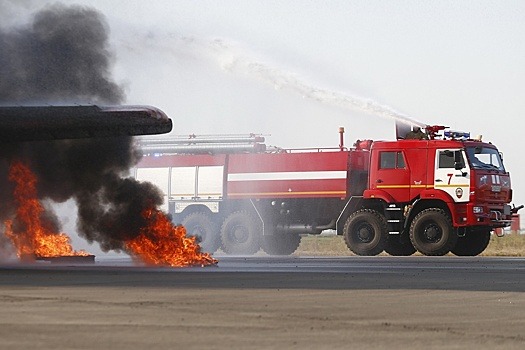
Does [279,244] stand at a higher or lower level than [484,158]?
lower

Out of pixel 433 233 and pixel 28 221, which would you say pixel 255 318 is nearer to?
pixel 28 221

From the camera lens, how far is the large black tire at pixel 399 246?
1633 inches

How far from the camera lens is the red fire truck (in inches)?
1583

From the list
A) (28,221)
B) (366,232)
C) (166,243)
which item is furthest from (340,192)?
(28,221)

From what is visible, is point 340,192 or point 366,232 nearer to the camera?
point 366,232

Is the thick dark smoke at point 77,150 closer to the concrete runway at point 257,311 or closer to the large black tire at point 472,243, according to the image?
the concrete runway at point 257,311

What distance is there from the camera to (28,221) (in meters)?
29.7

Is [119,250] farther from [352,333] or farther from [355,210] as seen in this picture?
[352,333]

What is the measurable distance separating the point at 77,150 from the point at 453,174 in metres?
15.2

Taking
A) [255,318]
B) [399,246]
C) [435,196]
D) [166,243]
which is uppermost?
[435,196]

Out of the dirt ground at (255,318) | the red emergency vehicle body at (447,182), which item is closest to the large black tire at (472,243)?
the red emergency vehicle body at (447,182)

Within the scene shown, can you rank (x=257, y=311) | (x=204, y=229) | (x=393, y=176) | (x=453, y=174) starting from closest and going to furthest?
(x=257, y=311), (x=453, y=174), (x=393, y=176), (x=204, y=229)

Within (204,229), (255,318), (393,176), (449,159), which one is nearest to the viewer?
(255,318)

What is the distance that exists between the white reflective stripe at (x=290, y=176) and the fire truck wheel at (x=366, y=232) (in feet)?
6.90
